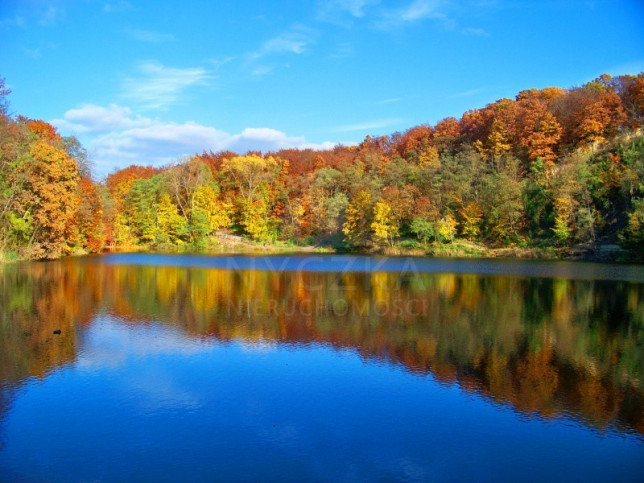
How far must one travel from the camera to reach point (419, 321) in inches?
655

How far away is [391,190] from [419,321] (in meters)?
39.0

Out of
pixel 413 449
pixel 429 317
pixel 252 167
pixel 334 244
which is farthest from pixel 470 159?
pixel 413 449

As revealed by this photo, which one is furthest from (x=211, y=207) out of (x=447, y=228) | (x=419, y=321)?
Result: (x=419, y=321)

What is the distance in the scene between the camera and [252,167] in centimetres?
6575

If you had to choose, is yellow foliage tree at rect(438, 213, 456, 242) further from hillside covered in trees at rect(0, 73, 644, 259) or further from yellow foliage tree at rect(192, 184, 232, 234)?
yellow foliage tree at rect(192, 184, 232, 234)

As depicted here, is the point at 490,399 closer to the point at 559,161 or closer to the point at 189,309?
the point at 189,309

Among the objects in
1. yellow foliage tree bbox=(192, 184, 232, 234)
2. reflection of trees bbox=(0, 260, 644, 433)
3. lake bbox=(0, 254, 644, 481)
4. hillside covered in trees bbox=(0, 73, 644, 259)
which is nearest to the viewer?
lake bbox=(0, 254, 644, 481)

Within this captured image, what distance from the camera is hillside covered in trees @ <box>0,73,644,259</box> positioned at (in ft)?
127

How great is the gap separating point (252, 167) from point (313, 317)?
5070 cm

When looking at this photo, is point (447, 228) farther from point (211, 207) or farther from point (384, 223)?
point (211, 207)

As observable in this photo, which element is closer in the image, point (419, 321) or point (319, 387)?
point (319, 387)

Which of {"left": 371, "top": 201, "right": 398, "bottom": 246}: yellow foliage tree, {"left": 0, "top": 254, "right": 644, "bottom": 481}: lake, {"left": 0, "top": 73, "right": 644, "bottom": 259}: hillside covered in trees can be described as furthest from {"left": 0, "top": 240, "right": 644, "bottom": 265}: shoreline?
{"left": 0, "top": 254, "right": 644, "bottom": 481}: lake

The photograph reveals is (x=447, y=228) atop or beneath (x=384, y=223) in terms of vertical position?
beneath

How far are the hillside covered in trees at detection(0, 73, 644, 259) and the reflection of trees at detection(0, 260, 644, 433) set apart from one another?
1308cm
